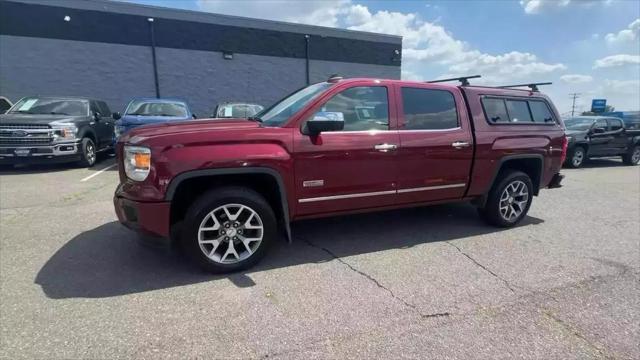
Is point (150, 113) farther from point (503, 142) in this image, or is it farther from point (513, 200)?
point (513, 200)

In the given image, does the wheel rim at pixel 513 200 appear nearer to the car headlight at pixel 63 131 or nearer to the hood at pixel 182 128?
the hood at pixel 182 128

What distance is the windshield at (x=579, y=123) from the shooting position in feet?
41.1

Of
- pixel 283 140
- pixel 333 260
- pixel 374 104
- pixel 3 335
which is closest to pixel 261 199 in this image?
pixel 283 140

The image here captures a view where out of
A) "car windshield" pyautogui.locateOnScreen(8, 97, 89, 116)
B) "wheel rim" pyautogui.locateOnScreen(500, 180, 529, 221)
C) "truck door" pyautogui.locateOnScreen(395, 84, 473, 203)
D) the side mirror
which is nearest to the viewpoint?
the side mirror

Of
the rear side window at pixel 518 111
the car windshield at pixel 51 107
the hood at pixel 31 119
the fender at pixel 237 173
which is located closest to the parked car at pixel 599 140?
the rear side window at pixel 518 111

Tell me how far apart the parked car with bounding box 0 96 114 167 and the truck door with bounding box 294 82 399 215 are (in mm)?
7892

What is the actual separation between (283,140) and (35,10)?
17947 millimetres

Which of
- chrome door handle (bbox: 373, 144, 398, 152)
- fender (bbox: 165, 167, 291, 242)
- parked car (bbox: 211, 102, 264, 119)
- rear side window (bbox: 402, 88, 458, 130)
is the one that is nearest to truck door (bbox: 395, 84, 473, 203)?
rear side window (bbox: 402, 88, 458, 130)

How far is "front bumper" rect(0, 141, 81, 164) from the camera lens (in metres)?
8.40

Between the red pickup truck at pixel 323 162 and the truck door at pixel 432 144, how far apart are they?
0.01 meters

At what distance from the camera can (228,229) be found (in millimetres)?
3490

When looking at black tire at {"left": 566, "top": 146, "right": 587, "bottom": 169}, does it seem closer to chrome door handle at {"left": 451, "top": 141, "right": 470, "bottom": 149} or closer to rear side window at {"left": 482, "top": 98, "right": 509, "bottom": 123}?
rear side window at {"left": 482, "top": 98, "right": 509, "bottom": 123}

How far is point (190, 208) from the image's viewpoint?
3381mm

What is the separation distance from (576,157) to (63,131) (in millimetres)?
15005
